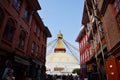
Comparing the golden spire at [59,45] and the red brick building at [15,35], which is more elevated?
the golden spire at [59,45]

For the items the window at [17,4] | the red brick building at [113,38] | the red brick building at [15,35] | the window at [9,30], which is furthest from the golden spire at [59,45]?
the red brick building at [113,38]

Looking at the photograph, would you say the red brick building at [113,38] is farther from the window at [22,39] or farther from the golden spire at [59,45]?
the golden spire at [59,45]

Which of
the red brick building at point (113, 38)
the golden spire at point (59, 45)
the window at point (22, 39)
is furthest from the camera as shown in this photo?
the golden spire at point (59, 45)

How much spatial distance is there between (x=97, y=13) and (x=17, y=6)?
7.60 m

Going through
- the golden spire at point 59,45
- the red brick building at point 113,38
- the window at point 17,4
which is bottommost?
the red brick building at point 113,38

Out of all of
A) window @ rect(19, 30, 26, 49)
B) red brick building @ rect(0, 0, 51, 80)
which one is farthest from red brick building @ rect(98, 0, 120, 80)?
window @ rect(19, 30, 26, 49)

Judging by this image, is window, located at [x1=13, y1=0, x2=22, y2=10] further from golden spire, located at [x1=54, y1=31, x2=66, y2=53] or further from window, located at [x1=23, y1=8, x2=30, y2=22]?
golden spire, located at [x1=54, y1=31, x2=66, y2=53]

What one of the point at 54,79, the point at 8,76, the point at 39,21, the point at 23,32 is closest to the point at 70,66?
the point at 54,79

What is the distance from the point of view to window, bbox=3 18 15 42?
10391 mm

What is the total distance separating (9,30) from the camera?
10.9 meters

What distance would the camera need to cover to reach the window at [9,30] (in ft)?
34.1

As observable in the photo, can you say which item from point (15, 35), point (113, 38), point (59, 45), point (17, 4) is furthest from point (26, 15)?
point (59, 45)

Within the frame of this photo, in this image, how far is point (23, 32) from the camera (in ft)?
44.5

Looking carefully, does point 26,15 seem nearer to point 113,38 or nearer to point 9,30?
point 9,30
